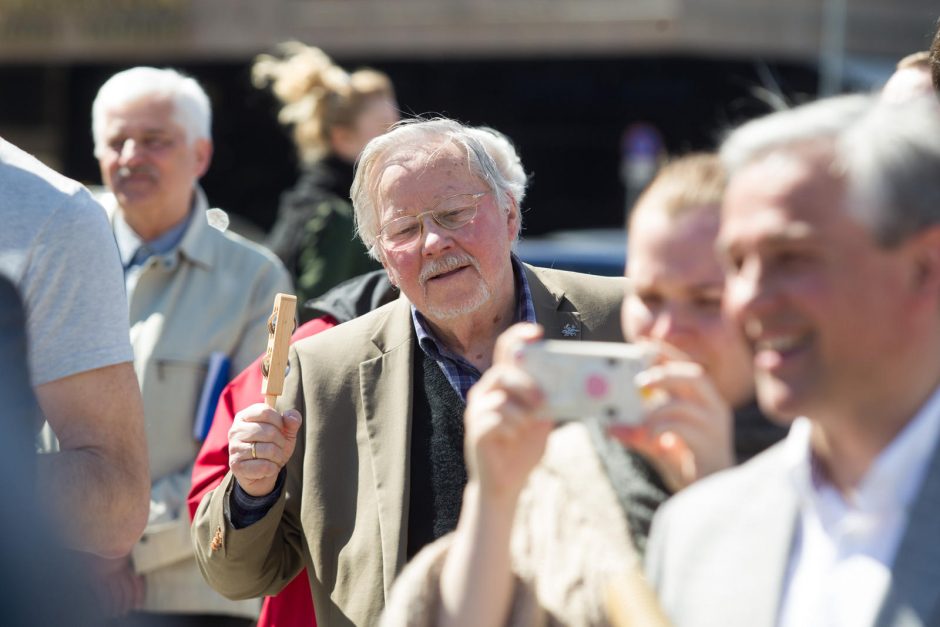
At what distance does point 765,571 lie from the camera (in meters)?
1.93

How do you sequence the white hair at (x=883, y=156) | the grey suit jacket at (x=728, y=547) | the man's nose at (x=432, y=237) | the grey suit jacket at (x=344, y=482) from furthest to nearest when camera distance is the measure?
the man's nose at (x=432, y=237) < the grey suit jacket at (x=344, y=482) < the grey suit jacket at (x=728, y=547) < the white hair at (x=883, y=156)

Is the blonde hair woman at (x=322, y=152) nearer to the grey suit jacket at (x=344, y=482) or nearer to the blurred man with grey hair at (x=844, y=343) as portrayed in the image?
the grey suit jacket at (x=344, y=482)

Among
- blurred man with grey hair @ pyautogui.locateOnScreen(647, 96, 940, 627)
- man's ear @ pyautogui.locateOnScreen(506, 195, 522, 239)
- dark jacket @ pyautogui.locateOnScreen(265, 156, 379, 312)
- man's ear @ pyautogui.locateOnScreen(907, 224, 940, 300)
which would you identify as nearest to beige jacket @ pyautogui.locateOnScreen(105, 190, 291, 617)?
dark jacket @ pyautogui.locateOnScreen(265, 156, 379, 312)

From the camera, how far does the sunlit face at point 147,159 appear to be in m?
4.96

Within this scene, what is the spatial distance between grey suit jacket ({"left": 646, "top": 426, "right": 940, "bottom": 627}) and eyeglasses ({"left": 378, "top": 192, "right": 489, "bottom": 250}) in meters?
1.48

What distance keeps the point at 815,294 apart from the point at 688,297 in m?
0.32

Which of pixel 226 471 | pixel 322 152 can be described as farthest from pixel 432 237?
pixel 322 152

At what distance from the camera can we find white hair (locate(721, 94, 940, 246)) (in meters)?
1.78

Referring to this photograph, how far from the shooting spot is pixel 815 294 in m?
1.80

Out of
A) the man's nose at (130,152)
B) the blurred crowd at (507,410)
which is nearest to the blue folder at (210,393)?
the blurred crowd at (507,410)

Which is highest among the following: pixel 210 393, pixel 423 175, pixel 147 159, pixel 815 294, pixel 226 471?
pixel 815 294

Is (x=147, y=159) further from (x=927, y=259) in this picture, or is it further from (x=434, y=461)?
(x=927, y=259)

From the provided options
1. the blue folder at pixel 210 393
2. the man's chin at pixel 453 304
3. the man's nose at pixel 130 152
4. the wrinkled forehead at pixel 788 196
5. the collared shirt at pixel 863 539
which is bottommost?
the blue folder at pixel 210 393

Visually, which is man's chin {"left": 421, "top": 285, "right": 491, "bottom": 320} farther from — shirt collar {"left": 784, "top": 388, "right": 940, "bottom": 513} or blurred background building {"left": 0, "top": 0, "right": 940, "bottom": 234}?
blurred background building {"left": 0, "top": 0, "right": 940, "bottom": 234}
